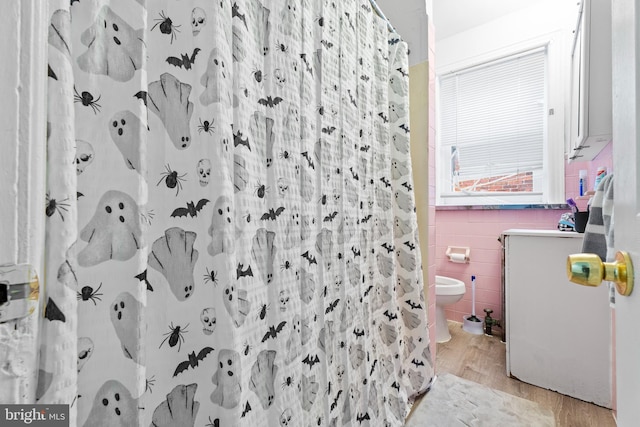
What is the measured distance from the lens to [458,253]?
7.90 ft

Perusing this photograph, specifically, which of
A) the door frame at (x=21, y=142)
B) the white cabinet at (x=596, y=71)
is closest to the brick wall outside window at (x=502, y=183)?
the white cabinet at (x=596, y=71)

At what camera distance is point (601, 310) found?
1386 mm

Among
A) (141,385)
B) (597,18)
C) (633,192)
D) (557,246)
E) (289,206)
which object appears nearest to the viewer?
(633,192)

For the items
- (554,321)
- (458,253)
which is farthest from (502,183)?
(554,321)

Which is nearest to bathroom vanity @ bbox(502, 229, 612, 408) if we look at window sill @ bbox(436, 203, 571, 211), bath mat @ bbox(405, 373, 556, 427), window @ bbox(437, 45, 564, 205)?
bath mat @ bbox(405, 373, 556, 427)

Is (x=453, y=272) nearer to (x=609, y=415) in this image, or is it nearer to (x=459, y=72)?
(x=609, y=415)

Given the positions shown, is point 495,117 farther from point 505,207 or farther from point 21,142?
point 21,142

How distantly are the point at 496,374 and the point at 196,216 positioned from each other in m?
1.94

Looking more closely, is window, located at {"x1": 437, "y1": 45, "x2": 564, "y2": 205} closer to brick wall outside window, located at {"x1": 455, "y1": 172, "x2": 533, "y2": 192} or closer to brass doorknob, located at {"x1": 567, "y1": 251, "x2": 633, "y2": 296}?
brick wall outside window, located at {"x1": 455, "y1": 172, "x2": 533, "y2": 192}

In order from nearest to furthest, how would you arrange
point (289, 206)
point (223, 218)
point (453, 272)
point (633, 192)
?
point (633, 192) < point (223, 218) < point (289, 206) < point (453, 272)

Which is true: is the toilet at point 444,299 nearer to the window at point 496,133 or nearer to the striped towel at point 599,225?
the window at point 496,133

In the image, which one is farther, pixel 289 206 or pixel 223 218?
pixel 289 206

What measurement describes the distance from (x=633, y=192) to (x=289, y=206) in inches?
25.9

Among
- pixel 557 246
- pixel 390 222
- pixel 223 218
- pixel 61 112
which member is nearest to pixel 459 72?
pixel 557 246
